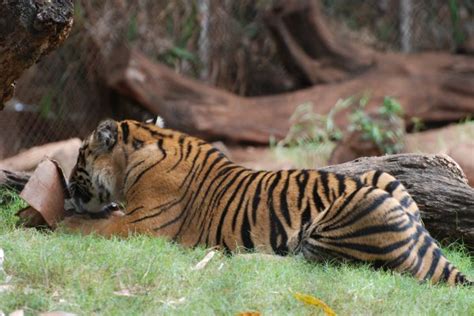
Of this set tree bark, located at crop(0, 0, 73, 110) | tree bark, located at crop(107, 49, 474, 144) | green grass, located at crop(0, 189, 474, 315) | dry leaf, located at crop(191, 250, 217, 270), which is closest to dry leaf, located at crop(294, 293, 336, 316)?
green grass, located at crop(0, 189, 474, 315)

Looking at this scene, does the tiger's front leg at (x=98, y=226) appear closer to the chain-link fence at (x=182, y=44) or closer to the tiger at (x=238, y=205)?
the tiger at (x=238, y=205)

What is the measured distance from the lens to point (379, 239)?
5.93m

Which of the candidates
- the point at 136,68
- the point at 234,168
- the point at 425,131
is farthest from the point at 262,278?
the point at 425,131

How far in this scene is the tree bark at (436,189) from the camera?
277 inches

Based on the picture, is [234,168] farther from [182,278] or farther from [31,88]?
[31,88]

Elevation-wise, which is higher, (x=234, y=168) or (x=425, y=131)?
(x=234, y=168)

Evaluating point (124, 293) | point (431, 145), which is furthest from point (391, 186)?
point (431, 145)

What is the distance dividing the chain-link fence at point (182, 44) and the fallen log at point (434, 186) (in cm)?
564

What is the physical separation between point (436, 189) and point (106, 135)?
251 cm

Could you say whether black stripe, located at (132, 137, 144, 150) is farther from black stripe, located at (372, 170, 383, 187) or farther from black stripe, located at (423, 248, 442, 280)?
black stripe, located at (423, 248, 442, 280)

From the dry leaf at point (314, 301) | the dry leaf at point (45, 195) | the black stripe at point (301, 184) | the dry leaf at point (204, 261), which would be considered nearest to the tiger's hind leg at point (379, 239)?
the black stripe at point (301, 184)

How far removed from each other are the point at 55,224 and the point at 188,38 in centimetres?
817

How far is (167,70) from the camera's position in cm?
1367

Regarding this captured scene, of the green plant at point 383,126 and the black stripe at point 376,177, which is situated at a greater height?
the black stripe at point 376,177
